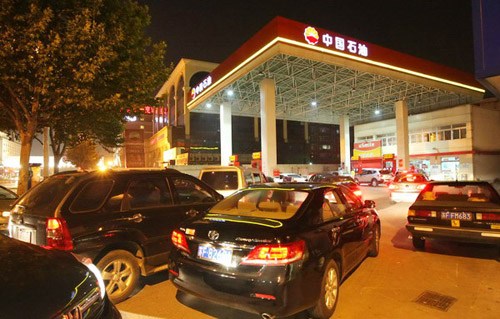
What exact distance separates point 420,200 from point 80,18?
33.3 ft

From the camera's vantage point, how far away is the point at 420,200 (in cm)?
729

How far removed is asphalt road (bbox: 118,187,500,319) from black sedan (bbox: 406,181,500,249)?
467 millimetres

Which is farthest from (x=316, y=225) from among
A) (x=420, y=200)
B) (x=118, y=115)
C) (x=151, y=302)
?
(x=118, y=115)

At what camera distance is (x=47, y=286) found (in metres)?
2.24

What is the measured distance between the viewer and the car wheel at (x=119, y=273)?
4.32 meters

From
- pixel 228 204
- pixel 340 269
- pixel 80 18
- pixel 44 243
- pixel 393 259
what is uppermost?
pixel 80 18

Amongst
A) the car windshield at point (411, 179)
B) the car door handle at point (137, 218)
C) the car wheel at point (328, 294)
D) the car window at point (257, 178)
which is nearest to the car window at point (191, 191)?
the car door handle at point (137, 218)

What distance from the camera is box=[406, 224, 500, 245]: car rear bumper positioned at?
6027 millimetres

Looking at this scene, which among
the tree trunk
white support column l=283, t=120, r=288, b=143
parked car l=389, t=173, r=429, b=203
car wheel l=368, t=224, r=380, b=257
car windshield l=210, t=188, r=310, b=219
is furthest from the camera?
white support column l=283, t=120, r=288, b=143

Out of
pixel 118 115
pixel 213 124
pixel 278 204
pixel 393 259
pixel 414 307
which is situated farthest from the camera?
pixel 213 124

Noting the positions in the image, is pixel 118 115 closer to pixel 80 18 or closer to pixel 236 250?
pixel 80 18

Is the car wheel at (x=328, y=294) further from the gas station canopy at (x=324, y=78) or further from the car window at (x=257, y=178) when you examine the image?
the gas station canopy at (x=324, y=78)

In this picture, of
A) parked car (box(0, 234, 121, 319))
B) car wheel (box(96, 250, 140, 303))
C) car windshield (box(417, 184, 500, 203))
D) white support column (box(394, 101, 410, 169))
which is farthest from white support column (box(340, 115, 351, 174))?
parked car (box(0, 234, 121, 319))

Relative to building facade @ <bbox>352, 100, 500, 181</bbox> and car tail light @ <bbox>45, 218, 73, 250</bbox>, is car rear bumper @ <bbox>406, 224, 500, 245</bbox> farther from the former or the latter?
building facade @ <bbox>352, 100, 500, 181</bbox>
